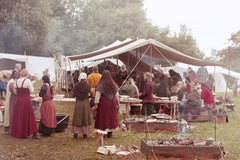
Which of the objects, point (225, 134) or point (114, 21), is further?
point (114, 21)

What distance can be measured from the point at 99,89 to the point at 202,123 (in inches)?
137

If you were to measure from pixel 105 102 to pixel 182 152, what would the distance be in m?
1.98

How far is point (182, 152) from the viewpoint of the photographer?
4.32 m

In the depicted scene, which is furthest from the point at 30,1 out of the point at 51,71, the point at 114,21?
the point at 114,21

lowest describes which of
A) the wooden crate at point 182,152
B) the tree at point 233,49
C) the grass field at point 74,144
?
the grass field at point 74,144

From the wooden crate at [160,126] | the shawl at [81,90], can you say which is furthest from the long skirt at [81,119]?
the wooden crate at [160,126]

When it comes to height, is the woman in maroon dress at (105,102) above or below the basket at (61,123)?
above

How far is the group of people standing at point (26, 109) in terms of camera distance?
582 centimetres

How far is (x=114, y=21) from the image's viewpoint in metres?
31.9

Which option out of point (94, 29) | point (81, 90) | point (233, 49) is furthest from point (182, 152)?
point (94, 29)

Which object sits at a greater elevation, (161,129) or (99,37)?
(99,37)

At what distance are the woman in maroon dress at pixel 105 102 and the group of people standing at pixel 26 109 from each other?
1030 mm

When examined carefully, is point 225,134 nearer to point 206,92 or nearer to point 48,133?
point 206,92

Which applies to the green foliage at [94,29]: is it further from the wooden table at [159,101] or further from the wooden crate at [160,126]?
the wooden crate at [160,126]
